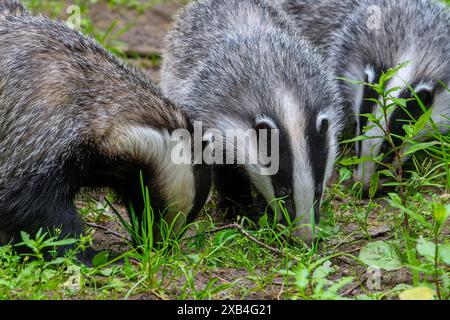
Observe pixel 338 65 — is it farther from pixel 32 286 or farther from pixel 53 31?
pixel 32 286

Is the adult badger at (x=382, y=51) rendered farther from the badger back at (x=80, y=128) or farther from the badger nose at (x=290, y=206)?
the badger back at (x=80, y=128)

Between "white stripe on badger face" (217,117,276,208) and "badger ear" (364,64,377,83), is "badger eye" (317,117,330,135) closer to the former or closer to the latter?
"white stripe on badger face" (217,117,276,208)

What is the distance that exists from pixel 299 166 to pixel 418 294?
1.38 meters

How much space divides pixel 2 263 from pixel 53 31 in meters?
1.37

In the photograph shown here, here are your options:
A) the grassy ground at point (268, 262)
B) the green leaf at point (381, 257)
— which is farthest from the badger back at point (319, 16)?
the green leaf at point (381, 257)

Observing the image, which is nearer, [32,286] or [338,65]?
[32,286]

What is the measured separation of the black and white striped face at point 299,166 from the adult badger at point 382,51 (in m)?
0.68

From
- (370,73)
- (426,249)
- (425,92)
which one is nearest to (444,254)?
(426,249)

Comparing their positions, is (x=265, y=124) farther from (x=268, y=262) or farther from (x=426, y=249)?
(x=426, y=249)

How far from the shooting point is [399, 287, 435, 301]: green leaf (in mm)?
3418

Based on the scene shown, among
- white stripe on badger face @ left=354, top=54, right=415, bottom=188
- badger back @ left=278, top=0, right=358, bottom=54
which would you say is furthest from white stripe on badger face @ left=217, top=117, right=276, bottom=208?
badger back @ left=278, top=0, right=358, bottom=54

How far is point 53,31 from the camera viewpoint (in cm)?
476

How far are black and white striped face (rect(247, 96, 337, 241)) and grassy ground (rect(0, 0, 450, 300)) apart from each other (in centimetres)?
16
